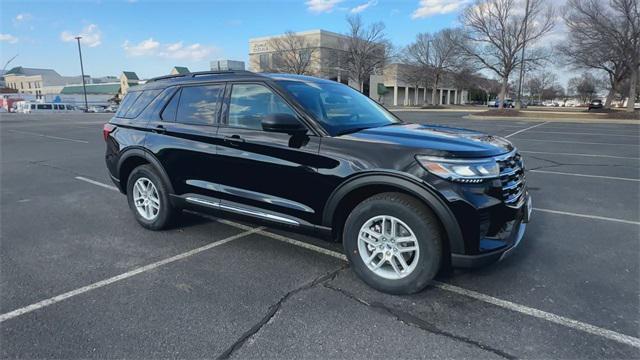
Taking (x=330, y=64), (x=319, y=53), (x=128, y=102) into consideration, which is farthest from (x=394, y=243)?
(x=319, y=53)

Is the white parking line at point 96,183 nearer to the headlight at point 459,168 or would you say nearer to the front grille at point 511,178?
the headlight at point 459,168

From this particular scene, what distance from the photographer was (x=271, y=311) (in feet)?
9.62

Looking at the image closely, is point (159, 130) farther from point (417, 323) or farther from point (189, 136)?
point (417, 323)

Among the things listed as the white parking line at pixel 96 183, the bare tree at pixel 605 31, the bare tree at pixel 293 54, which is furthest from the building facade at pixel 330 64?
the white parking line at pixel 96 183

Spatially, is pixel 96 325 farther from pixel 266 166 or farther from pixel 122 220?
pixel 122 220

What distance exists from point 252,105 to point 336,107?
0.83 meters

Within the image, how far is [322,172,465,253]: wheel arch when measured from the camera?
2.86 metres

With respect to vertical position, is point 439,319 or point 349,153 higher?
point 349,153

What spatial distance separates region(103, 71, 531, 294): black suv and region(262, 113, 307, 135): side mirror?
0.5 inches

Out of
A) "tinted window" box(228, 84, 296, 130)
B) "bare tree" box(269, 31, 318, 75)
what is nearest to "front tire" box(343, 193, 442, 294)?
"tinted window" box(228, 84, 296, 130)

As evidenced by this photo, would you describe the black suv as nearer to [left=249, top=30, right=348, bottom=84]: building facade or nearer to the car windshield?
the car windshield

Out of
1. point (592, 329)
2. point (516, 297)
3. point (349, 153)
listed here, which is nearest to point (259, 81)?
point (349, 153)

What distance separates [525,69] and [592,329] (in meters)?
46.8

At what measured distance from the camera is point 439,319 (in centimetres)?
283
